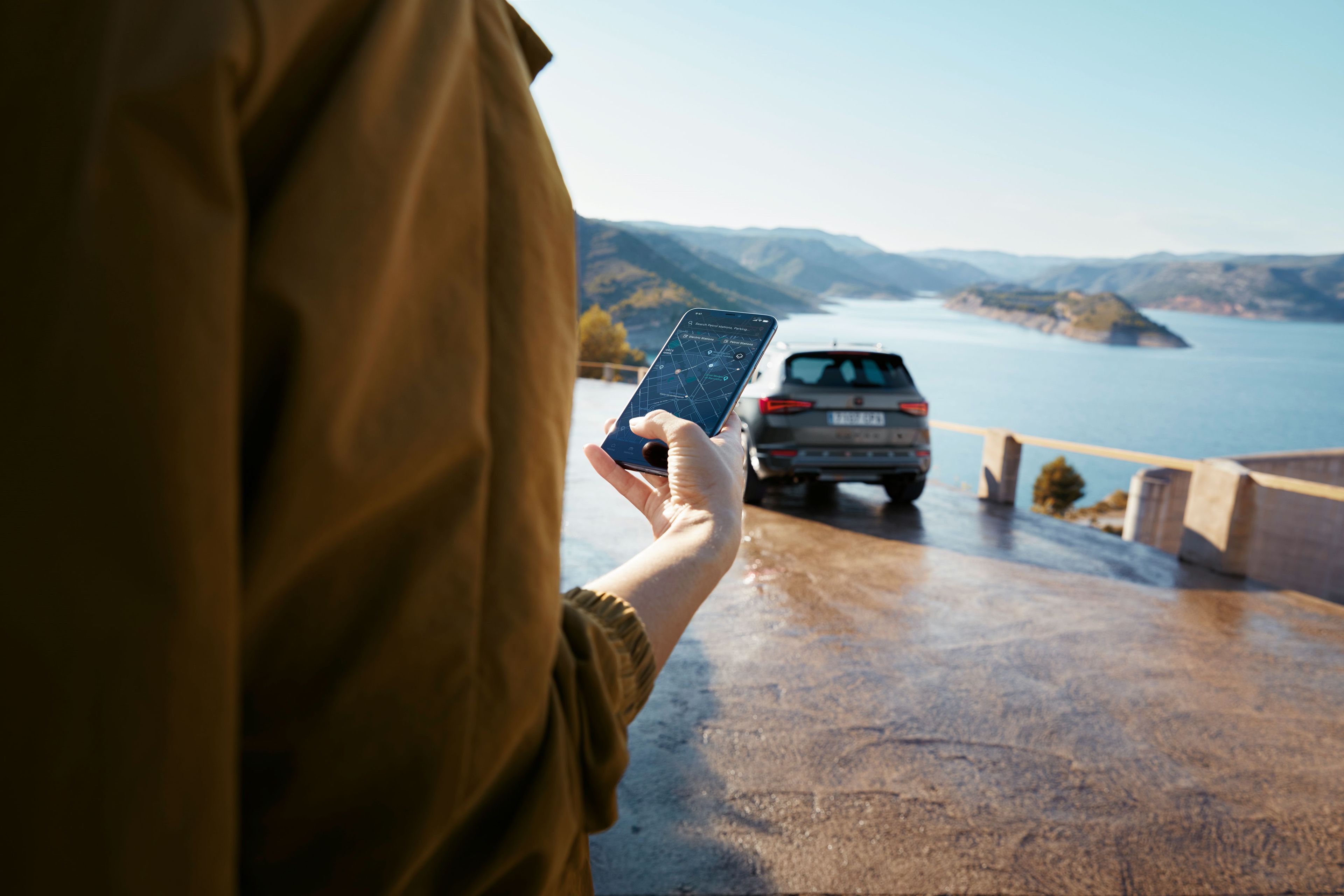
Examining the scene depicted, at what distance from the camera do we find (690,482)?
1211mm

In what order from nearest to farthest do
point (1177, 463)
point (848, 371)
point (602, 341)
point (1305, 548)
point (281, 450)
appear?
point (281, 450)
point (1177, 463)
point (848, 371)
point (1305, 548)
point (602, 341)

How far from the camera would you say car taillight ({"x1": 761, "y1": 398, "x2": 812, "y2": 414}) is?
7.83 meters

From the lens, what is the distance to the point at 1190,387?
472 feet

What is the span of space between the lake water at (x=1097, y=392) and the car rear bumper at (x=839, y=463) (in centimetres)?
6844

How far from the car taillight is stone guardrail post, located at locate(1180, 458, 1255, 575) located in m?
3.36

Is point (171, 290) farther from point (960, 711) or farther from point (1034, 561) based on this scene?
point (1034, 561)

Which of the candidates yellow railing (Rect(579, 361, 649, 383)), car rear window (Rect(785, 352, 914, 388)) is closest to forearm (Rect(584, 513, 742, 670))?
car rear window (Rect(785, 352, 914, 388))

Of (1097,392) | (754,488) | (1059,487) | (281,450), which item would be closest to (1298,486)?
(754,488)

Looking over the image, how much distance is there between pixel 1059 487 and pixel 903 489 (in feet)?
192

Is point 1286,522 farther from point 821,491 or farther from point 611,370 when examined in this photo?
point 611,370

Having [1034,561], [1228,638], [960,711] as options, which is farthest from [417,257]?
[1034,561]

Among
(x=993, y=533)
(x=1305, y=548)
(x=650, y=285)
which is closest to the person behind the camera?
(x=993, y=533)

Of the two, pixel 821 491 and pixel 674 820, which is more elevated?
pixel 674 820

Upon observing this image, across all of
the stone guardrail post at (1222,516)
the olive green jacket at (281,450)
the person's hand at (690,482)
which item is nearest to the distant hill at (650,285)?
the stone guardrail post at (1222,516)
